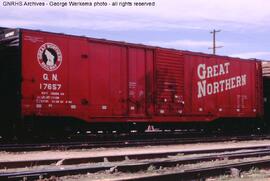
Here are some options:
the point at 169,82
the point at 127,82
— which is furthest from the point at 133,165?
the point at 169,82

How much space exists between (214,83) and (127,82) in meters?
5.07

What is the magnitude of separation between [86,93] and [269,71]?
473 inches

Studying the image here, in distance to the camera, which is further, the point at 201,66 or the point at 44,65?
the point at 201,66

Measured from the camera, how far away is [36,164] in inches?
399

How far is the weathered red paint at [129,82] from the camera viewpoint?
16000 millimetres

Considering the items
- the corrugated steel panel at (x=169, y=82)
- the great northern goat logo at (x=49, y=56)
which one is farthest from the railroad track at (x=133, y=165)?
the corrugated steel panel at (x=169, y=82)

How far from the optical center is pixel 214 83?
22125 millimetres

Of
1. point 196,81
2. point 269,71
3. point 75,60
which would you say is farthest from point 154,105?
point 269,71

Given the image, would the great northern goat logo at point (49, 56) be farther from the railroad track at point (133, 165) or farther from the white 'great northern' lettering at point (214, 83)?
the white 'great northern' lettering at point (214, 83)

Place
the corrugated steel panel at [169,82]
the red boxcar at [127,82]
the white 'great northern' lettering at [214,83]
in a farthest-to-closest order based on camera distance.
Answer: the white 'great northern' lettering at [214,83] → the corrugated steel panel at [169,82] → the red boxcar at [127,82]

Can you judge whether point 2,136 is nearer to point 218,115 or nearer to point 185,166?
point 185,166

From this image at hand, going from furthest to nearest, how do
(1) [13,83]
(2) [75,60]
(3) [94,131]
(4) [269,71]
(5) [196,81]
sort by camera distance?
(4) [269,71] → (5) [196,81] → (3) [94,131] → (2) [75,60] → (1) [13,83]

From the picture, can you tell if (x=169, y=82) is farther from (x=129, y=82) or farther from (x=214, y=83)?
(x=214, y=83)

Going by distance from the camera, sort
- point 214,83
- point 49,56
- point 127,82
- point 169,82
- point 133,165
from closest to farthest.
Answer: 1. point 133,165
2. point 49,56
3. point 127,82
4. point 169,82
5. point 214,83
